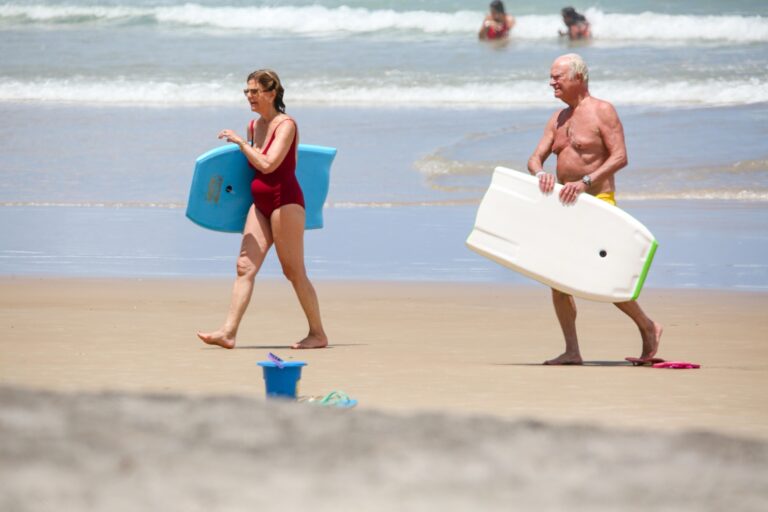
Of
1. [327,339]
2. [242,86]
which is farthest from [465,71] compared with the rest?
[327,339]

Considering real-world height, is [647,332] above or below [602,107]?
below

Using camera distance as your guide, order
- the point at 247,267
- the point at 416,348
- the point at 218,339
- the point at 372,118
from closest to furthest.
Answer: the point at 218,339
the point at 416,348
the point at 247,267
the point at 372,118

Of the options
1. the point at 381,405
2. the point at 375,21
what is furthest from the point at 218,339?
the point at 375,21

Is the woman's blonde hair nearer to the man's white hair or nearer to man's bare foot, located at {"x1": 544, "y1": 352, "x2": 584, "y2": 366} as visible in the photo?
the man's white hair

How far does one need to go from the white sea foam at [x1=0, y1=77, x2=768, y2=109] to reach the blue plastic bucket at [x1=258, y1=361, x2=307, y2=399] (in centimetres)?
1877

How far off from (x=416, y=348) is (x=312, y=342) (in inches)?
21.4

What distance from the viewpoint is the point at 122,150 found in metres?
18.1

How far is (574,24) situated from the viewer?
108ft

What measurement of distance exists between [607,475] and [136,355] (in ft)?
13.7

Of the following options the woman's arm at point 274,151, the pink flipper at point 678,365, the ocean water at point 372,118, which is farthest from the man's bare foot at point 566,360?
the ocean water at point 372,118

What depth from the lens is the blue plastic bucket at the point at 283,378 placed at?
18.5 feet

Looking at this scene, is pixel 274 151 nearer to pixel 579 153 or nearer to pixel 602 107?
pixel 579 153

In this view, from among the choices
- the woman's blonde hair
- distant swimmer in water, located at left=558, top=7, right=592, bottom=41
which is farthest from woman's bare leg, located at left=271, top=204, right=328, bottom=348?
distant swimmer in water, located at left=558, top=7, right=592, bottom=41

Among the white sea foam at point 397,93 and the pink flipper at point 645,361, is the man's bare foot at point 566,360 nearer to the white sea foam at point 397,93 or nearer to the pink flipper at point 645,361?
the pink flipper at point 645,361
